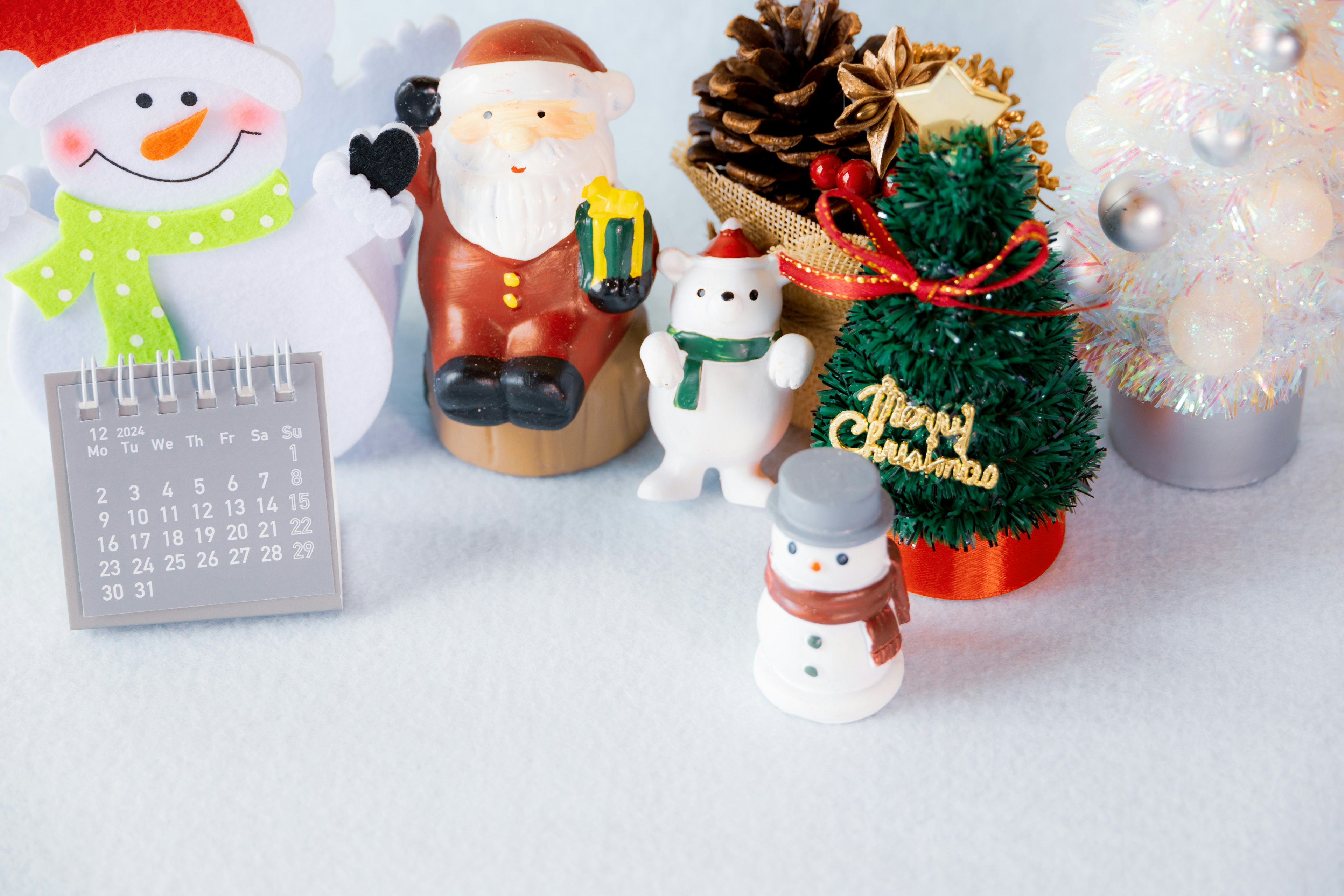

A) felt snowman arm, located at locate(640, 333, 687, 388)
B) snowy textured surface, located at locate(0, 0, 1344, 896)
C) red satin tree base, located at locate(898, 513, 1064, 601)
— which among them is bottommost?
snowy textured surface, located at locate(0, 0, 1344, 896)

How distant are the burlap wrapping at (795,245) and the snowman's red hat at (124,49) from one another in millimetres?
476

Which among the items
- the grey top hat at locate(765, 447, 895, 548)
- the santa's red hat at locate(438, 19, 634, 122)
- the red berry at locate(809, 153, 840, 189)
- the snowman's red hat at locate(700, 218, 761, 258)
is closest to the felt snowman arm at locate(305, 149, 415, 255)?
the santa's red hat at locate(438, 19, 634, 122)

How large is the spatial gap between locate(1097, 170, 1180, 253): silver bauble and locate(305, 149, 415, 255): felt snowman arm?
28.3 inches

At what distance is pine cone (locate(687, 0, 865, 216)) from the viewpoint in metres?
1.36

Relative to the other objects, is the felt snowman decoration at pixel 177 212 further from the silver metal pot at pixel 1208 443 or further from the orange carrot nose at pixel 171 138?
the silver metal pot at pixel 1208 443

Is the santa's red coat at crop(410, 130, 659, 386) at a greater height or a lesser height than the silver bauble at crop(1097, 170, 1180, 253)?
lesser

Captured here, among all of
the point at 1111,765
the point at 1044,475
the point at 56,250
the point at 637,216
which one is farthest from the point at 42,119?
the point at 1111,765

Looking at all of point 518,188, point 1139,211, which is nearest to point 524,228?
point 518,188

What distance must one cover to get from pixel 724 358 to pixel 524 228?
265 millimetres

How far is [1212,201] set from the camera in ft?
3.87

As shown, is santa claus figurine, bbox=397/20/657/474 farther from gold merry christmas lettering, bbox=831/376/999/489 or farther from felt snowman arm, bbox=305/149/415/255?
gold merry christmas lettering, bbox=831/376/999/489

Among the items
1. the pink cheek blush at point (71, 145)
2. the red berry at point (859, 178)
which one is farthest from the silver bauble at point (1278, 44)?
the pink cheek blush at point (71, 145)

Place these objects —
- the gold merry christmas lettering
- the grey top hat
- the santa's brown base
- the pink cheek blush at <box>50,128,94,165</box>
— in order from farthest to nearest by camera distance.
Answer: the santa's brown base, the pink cheek blush at <box>50,128,94,165</box>, the gold merry christmas lettering, the grey top hat

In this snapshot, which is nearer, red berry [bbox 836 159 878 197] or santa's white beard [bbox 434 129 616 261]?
red berry [bbox 836 159 878 197]
